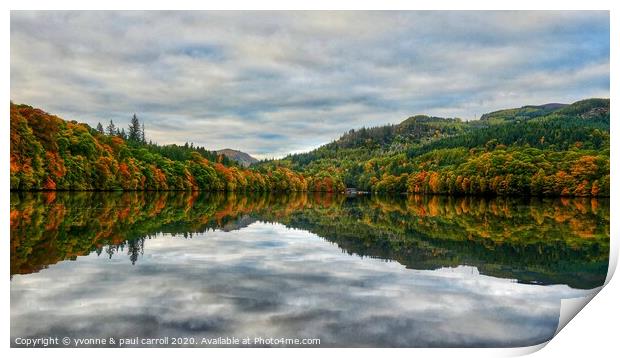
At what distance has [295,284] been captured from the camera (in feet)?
32.9

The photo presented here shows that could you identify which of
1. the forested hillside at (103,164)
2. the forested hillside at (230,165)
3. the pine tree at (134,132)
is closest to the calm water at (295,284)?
the forested hillside at (230,165)

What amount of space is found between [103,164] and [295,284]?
5089 cm

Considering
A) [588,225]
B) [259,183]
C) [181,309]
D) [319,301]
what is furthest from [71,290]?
[259,183]

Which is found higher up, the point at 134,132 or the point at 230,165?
the point at 134,132

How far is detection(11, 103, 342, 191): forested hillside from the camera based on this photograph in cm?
3328

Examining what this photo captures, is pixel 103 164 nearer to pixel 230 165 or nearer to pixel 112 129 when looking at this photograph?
pixel 112 129

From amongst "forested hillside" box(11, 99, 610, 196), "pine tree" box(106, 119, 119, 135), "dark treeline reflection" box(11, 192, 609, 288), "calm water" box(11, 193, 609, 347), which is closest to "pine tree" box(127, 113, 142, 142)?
"forested hillside" box(11, 99, 610, 196)

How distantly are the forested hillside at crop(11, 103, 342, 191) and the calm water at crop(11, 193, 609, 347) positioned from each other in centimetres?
1703

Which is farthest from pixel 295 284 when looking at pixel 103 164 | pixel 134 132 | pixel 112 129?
pixel 112 129

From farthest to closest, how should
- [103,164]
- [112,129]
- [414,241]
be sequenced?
1. [112,129]
2. [103,164]
3. [414,241]

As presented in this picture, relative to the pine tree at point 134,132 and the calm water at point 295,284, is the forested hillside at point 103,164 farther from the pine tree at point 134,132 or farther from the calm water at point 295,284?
the calm water at point 295,284

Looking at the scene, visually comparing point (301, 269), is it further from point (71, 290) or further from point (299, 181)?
point (299, 181)

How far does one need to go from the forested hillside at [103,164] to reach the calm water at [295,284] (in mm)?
17027

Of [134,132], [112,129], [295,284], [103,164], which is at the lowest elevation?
[295,284]
